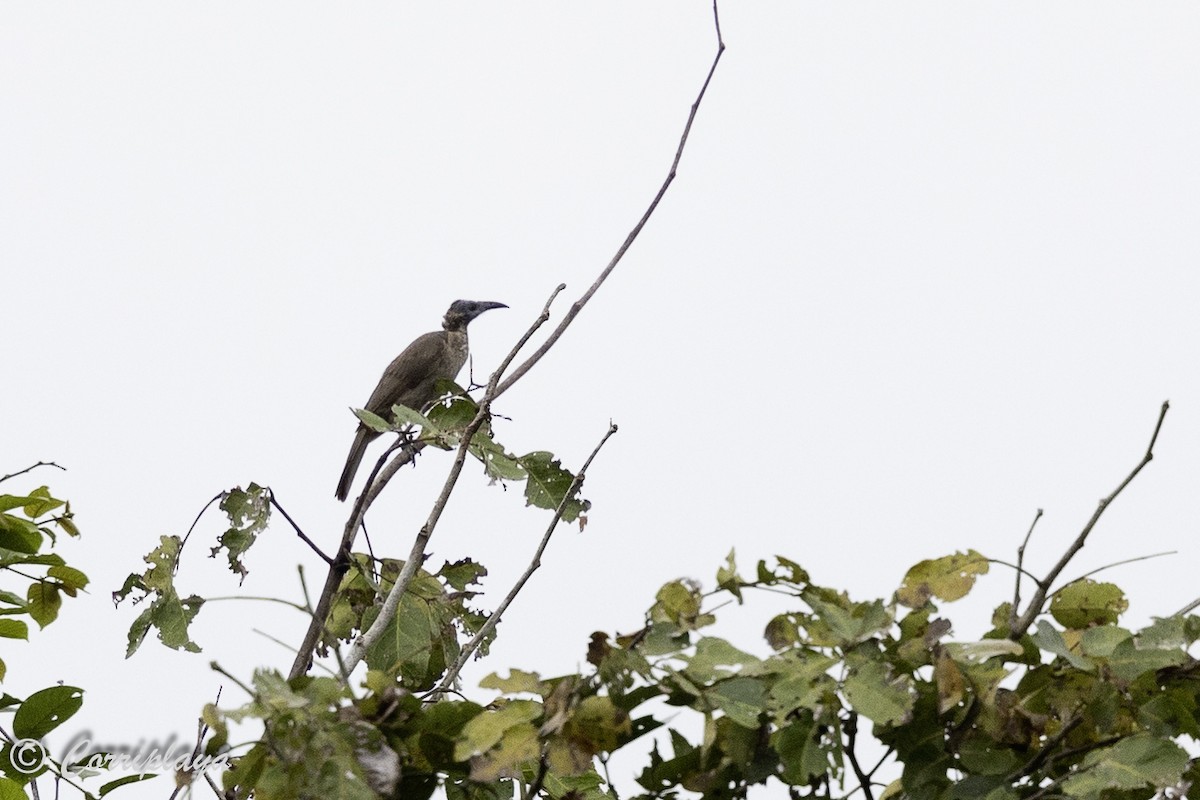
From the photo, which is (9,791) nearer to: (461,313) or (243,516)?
(243,516)

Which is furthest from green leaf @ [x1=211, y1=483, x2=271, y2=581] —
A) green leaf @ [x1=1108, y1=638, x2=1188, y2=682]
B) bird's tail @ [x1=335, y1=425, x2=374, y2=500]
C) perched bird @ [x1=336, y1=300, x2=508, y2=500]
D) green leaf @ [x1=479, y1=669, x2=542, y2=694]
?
perched bird @ [x1=336, y1=300, x2=508, y2=500]

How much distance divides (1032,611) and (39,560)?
2.08 meters

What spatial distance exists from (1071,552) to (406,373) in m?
6.91

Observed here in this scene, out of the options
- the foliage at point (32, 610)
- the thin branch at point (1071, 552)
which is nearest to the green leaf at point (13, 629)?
the foliage at point (32, 610)

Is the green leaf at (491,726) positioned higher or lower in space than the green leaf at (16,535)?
lower

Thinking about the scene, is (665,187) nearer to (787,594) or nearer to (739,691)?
(787,594)

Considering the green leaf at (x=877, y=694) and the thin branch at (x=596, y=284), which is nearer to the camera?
the green leaf at (x=877, y=694)

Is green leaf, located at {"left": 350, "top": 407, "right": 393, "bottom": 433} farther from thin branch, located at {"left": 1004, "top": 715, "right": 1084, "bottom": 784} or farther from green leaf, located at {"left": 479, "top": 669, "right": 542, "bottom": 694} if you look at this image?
thin branch, located at {"left": 1004, "top": 715, "right": 1084, "bottom": 784}

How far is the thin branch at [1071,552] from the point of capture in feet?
6.14

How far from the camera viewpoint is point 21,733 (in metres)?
2.93

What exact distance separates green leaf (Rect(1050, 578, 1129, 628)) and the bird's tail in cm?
561

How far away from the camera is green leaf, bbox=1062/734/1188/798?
65.6 inches

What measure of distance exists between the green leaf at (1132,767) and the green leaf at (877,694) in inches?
9.0

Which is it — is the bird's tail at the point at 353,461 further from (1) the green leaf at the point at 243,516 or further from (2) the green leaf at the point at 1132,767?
(2) the green leaf at the point at 1132,767
